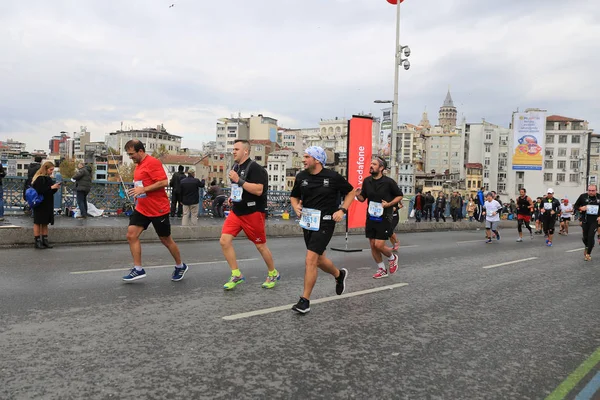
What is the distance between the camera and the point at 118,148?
174750 millimetres

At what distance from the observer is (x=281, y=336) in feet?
15.7

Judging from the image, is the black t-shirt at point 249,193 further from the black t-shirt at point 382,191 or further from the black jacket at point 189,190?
the black jacket at point 189,190

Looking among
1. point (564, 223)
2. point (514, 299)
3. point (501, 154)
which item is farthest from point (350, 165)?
point (501, 154)

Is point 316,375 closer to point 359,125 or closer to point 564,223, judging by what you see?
point 359,125

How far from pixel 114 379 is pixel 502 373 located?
2943 millimetres

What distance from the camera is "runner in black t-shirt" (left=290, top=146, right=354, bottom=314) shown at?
597 cm

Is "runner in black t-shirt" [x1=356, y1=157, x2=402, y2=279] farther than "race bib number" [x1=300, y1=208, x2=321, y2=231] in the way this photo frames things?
Yes

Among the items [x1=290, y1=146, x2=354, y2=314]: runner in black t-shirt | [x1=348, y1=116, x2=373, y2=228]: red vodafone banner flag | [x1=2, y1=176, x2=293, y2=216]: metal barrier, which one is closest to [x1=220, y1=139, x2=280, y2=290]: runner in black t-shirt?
[x1=290, y1=146, x2=354, y2=314]: runner in black t-shirt

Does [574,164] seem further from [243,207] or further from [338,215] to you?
[338,215]

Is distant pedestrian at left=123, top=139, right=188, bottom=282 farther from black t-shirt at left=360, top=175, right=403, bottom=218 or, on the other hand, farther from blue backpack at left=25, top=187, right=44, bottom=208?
blue backpack at left=25, top=187, right=44, bottom=208

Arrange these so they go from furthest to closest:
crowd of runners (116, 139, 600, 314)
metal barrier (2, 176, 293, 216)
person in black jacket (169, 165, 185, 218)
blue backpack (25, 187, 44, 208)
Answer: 1. metal barrier (2, 176, 293, 216)
2. person in black jacket (169, 165, 185, 218)
3. blue backpack (25, 187, 44, 208)
4. crowd of runners (116, 139, 600, 314)

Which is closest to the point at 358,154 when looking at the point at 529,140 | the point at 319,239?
the point at 319,239

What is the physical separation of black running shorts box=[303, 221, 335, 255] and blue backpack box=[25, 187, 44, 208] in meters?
7.05

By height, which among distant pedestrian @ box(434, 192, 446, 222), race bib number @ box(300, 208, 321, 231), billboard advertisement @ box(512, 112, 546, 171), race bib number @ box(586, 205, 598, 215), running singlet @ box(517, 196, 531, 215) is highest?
billboard advertisement @ box(512, 112, 546, 171)
